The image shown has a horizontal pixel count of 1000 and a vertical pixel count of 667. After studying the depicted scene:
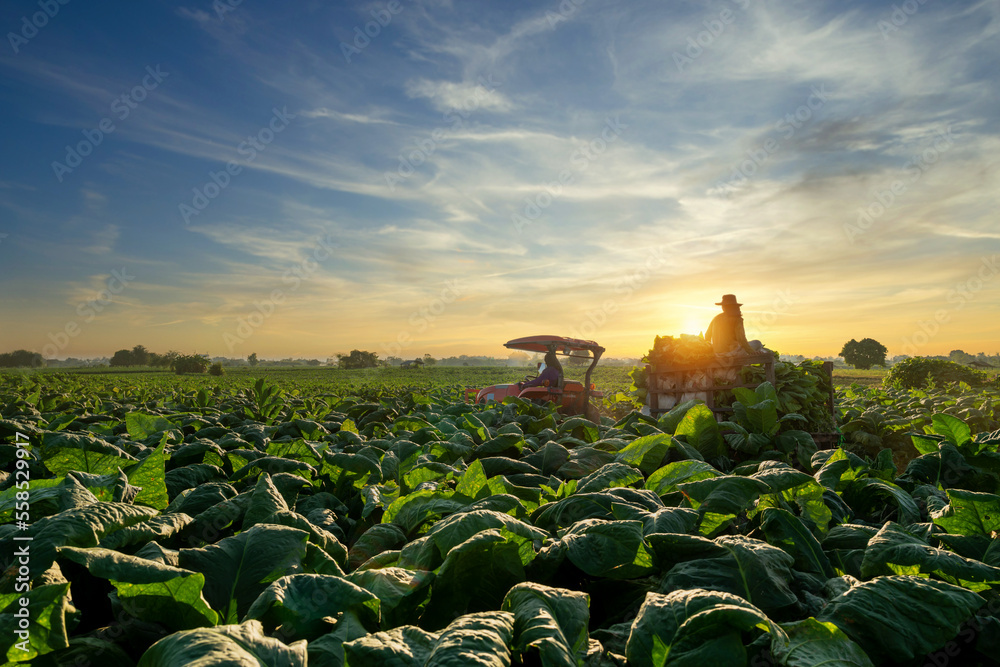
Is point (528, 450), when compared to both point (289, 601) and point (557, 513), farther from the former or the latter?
point (289, 601)

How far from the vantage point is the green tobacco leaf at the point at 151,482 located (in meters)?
2.22

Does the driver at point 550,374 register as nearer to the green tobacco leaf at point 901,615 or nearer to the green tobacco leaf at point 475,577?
the green tobacco leaf at point 475,577

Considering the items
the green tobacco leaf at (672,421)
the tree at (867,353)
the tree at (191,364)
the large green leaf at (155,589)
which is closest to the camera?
the large green leaf at (155,589)

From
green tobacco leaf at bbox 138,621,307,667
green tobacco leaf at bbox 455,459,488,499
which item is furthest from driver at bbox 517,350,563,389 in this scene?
green tobacco leaf at bbox 138,621,307,667

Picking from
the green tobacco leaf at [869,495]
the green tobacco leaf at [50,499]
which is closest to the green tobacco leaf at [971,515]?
the green tobacco leaf at [869,495]

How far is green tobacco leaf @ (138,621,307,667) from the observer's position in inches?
36.8

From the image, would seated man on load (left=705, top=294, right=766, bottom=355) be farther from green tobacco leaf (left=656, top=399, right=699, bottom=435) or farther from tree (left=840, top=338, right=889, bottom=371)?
tree (left=840, top=338, right=889, bottom=371)

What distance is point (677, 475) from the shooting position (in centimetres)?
239

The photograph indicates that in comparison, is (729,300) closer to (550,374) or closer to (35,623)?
(550,374)

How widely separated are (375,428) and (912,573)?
16.6 ft

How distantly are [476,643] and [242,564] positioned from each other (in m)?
0.85

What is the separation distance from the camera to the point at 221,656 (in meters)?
0.93

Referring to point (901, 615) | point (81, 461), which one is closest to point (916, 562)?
point (901, 615)

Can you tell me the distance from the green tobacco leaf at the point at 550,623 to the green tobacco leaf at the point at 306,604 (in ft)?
1.21
